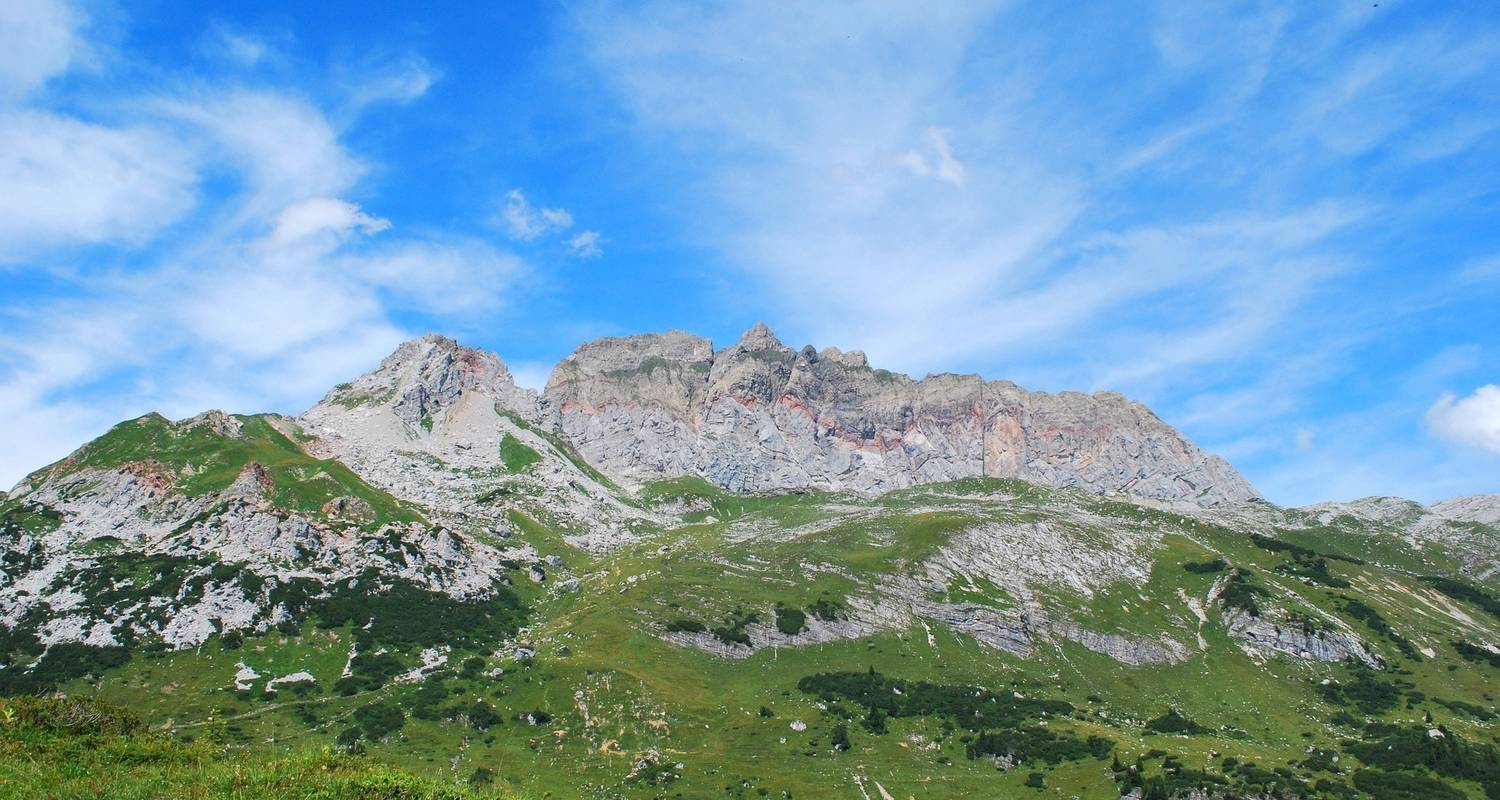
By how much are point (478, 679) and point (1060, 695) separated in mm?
118579

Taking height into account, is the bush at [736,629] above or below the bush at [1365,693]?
above

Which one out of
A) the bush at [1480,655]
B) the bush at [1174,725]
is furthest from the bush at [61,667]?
the bush at [1480,655]

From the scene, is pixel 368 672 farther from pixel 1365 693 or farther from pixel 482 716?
pixel 1365 693

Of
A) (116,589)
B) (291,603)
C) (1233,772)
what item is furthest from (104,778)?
(116,589)

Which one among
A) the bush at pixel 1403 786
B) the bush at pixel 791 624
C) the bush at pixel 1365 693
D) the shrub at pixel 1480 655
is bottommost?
the bush at pixel 1403 786

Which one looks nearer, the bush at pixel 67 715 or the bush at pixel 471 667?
the bush at pixel 67 715

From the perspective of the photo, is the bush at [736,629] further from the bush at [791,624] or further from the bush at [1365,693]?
the bush at [1365,693]

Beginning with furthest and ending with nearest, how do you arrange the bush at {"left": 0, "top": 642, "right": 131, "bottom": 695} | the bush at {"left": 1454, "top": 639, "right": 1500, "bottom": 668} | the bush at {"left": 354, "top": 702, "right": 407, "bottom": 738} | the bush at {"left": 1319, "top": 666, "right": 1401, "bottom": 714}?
the bush at {"left": 1454, "top": 639, "right": 1500, "bottom": 668}
the bush at {"left": 1319, "top": 666, "right": 1401, "bottom": 714}
the bush at {"left": 0, "top": 642, "right": 131, "bottom": 695}
the bush at {"left": 354, "top": 702, "right": 407, "bottom": 738}

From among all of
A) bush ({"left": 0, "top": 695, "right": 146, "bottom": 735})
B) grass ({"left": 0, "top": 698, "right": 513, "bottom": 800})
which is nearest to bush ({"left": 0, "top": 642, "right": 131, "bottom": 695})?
bush ({"left": 0, "top": 695, "right": 146, "bottom": 735})

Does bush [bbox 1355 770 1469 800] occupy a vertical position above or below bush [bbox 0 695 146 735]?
below

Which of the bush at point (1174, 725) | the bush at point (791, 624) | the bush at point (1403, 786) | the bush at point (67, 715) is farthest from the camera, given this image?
the bush at point (791, 624)

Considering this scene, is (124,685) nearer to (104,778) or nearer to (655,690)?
(655,690)

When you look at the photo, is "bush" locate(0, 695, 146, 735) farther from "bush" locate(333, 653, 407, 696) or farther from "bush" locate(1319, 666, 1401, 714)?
"bush" locate(1319, 666, 1401, 714)

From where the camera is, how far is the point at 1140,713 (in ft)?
547
